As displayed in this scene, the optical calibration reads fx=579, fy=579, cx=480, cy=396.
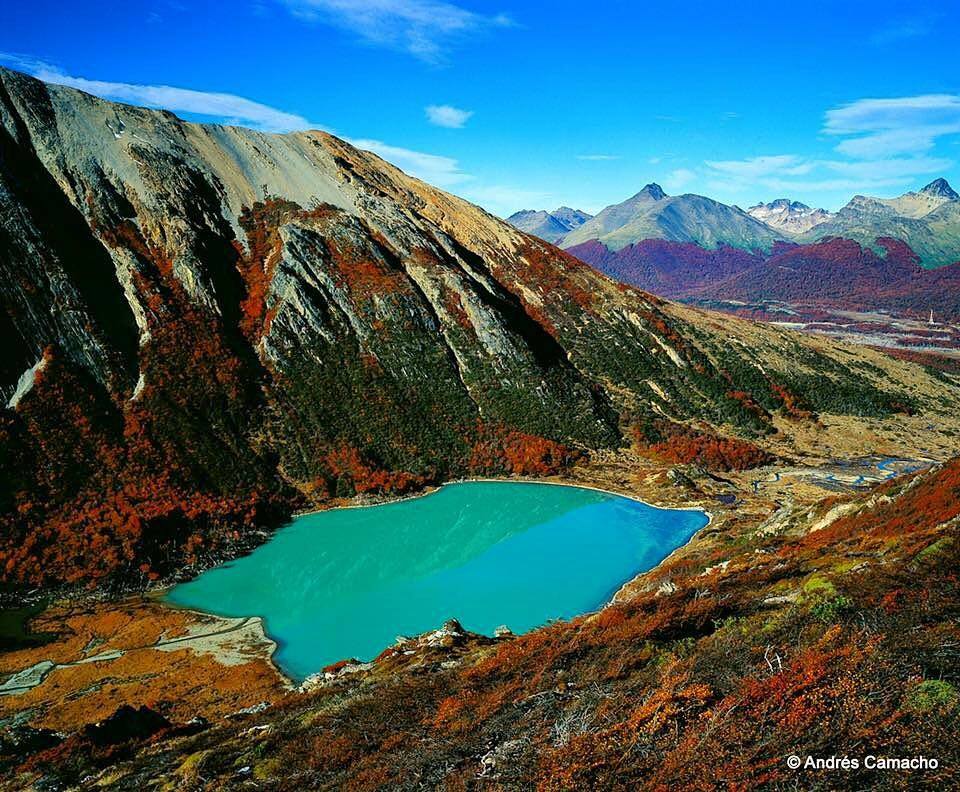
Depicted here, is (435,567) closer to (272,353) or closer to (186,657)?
(186,657)

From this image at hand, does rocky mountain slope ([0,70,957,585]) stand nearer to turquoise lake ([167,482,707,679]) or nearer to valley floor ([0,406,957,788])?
turquoise lake ([167,482,707,679])

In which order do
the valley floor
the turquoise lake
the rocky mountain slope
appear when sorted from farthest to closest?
the rocky mountain slope → the turquoise lake → the valley floor

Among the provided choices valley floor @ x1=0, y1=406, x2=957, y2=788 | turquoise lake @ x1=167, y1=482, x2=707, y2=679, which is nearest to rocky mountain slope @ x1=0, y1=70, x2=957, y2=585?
turquoise lake @ x1=167, y1=482, x2=707, y2=679

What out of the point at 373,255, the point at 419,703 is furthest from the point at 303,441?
the point at 419,703

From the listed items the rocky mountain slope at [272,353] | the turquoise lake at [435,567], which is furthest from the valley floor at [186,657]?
the rocky mountain slope at [272,353]

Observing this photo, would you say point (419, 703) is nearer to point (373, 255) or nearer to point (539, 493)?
point (539, 493)

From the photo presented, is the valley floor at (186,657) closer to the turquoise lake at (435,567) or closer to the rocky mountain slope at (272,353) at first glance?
the turquoise lake at (435,567)

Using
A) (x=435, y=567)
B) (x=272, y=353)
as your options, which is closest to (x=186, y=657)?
(x=435, y=567)
